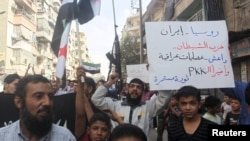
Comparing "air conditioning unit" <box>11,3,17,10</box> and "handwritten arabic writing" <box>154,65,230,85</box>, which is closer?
"handwritten arabic writing" <box>154,65,230,85</box>

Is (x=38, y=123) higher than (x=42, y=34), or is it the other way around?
(x=42, y=34)

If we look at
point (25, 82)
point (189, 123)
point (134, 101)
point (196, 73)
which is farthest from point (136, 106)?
point (25, 82)

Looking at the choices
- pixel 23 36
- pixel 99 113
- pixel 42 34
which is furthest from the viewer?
pixel 42 34

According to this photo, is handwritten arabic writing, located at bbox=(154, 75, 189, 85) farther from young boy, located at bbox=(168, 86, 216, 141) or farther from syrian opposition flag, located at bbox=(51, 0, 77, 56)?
syrian opposition flag, located at bbox=(51, 0, 77, 56)

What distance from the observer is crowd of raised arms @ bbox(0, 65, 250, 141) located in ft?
8.28

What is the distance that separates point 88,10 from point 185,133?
239 centimetres

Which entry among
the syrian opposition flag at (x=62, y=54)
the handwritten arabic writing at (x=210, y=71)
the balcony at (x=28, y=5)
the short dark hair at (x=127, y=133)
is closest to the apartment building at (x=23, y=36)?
the balcony at (x=28, y=5)

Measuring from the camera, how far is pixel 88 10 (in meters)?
5.07

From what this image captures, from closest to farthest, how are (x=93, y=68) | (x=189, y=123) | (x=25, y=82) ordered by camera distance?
(x=25, y=82) < (x=189, y=123) < (x=93, y=68)

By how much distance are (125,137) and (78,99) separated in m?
1.80

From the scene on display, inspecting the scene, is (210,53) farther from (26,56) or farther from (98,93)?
(26,56)

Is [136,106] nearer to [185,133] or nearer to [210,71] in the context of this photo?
[210,71]

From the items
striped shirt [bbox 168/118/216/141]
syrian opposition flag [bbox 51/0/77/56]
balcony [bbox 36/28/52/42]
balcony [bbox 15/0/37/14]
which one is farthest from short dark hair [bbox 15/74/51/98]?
balcony [bbox 36/28/52/42]

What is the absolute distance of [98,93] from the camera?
4.64 meters
